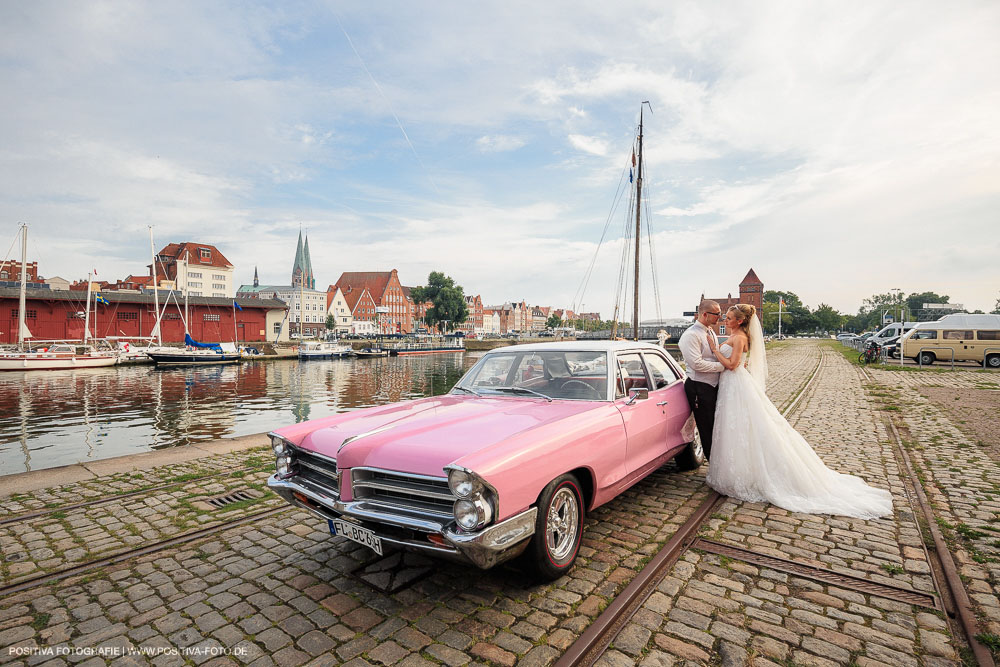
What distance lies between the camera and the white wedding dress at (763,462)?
5109 mm

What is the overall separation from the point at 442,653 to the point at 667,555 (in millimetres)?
1956

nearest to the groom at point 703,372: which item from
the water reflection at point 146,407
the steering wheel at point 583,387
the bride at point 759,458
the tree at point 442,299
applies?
the bride at point 759,458

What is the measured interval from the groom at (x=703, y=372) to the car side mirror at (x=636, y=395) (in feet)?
3.77

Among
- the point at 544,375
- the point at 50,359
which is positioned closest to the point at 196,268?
the point at 50,359

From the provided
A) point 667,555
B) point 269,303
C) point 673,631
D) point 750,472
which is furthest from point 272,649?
point 269,303

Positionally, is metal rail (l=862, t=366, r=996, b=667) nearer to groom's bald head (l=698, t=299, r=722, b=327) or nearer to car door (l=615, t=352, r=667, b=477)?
car door (l=615, t=352, r=667, b=477)

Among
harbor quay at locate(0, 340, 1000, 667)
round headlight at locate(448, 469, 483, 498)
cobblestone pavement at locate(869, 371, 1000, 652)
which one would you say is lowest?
harbor quay at locate(0, 340, 1000, 667)

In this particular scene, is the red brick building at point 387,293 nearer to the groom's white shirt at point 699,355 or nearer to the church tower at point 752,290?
the church tower at point 752,290

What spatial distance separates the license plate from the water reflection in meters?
9.62

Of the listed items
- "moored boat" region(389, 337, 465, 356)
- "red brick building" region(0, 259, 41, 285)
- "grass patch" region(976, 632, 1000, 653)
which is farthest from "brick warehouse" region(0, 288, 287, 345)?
"grass patch" region(976, 632, 1000, 653)

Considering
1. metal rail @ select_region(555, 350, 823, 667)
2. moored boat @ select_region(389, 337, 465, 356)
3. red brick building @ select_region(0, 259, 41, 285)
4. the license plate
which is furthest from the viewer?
red brick building @ select_region(0, 259, 41, 285)

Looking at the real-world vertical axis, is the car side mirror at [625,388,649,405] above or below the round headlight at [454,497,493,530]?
above

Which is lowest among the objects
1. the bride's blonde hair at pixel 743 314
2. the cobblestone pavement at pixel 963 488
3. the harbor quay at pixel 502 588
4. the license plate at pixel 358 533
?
the harbor quay at pixel 502 588

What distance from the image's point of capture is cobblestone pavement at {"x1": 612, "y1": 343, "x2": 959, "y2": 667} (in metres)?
2.68
